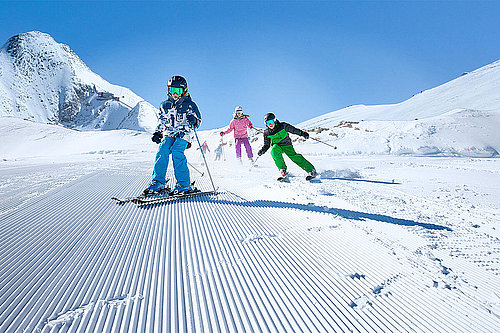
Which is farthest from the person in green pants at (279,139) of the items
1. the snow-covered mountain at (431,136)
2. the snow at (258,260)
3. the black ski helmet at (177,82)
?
the snow-covered mountain at (431,136)

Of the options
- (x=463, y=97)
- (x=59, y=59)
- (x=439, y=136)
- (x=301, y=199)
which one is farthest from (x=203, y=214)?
(x=59, y=59)

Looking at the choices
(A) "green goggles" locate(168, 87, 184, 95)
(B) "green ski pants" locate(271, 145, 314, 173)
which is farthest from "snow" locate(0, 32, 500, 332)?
(A) "green goggles" locate(168, 87, 184, 95)

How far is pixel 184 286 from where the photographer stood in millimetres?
1300

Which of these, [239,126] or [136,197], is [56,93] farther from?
[136,197]

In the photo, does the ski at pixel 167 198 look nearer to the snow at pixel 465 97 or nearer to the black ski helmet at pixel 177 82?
the black ski helmet at pixel 177 82

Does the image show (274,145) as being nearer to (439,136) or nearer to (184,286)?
(184,286)

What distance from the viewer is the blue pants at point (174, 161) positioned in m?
3.80

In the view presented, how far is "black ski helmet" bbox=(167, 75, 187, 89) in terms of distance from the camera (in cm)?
410

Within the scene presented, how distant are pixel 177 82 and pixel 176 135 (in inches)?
37.0

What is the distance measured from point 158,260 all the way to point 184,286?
1.27ft

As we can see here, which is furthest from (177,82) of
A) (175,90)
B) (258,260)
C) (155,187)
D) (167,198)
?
(258,260)

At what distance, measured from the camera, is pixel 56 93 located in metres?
124

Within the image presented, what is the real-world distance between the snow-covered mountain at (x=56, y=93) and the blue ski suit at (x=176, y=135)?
106324 mm

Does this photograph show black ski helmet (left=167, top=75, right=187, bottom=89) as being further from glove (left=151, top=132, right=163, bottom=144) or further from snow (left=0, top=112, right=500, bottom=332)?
snow (left=0, top=112, right=500, bottom=332)
